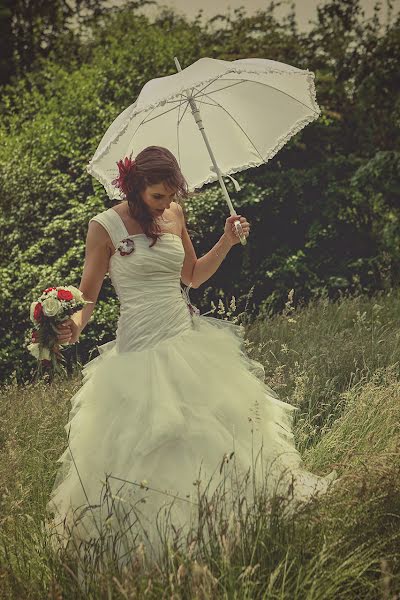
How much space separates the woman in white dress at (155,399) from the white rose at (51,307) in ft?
0.37

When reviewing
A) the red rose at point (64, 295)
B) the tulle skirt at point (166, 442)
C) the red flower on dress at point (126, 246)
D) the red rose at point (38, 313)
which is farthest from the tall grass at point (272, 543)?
the red flower on dress at point (126, 246)

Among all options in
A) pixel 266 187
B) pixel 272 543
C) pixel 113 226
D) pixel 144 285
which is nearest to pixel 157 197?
pixel 113 226

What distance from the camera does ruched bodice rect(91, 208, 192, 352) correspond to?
3684mm

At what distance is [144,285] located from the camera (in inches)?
146

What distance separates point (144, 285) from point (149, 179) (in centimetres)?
46

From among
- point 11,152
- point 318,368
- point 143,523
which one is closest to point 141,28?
point 11,152

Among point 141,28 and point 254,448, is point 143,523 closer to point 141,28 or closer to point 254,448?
point 254,448

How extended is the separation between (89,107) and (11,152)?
3.30ft

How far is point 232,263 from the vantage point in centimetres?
859

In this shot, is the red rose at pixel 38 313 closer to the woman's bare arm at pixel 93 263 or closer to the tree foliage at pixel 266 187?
the woman's bare arm at pixel 93 263

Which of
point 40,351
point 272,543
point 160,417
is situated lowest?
point 272,543

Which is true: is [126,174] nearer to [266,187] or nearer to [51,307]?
[51,307]

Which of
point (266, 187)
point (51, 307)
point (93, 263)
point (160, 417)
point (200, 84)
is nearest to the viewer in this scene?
point (160, 417)

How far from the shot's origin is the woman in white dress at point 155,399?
3.40 m
